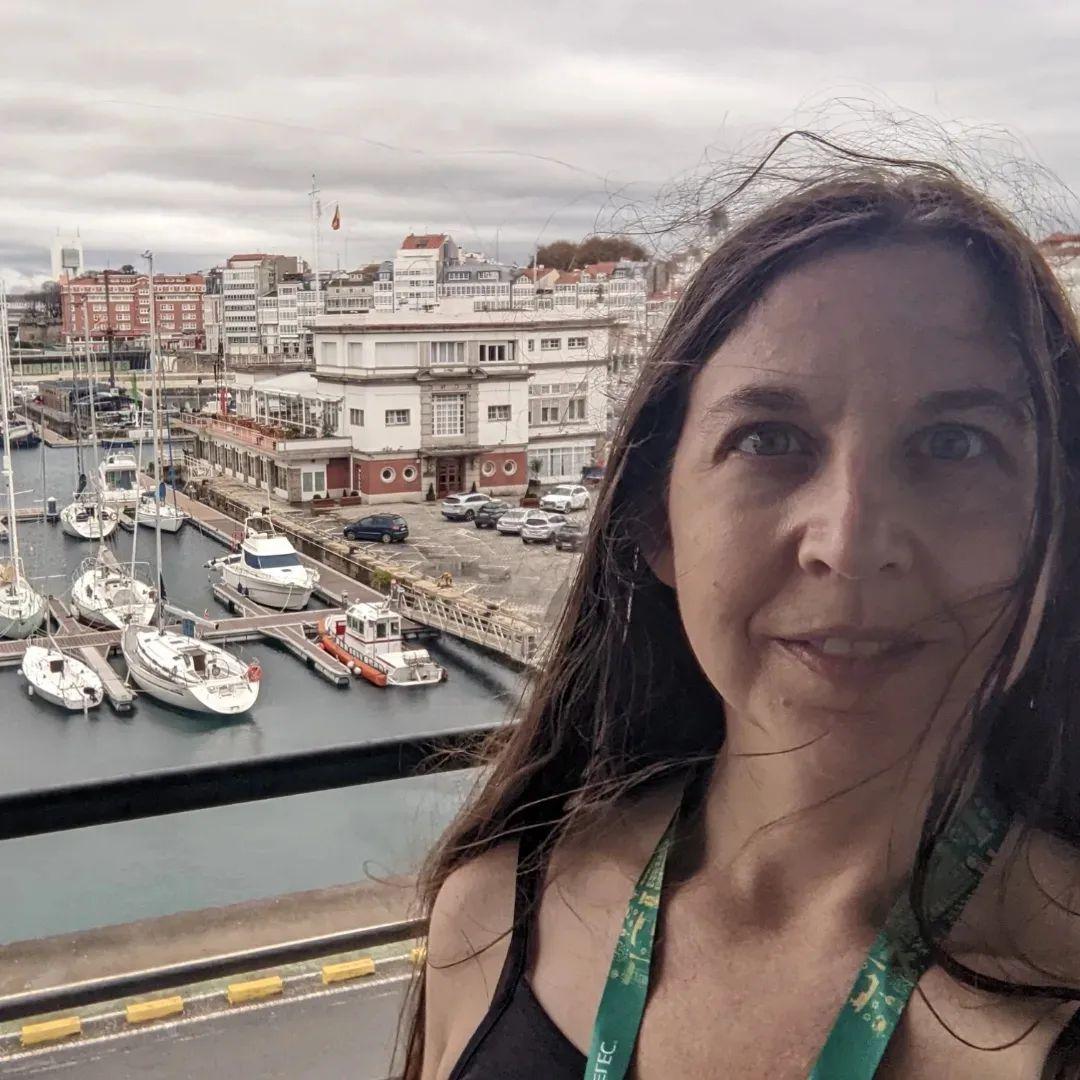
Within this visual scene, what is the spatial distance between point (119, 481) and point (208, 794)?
12052mm

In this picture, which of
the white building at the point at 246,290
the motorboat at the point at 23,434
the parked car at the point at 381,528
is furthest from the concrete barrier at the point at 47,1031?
the white building at the point at 246,290

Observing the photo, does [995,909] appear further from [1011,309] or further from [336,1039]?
[336,1039]

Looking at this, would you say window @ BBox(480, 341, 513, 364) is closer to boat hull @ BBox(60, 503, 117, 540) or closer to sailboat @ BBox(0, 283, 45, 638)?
sailboat @ BBox(0, 283, 45, 638)

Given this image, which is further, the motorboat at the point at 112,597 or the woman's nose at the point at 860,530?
the motorboat at the point at 112,597

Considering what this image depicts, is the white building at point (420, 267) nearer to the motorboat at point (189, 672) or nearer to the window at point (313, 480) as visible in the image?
the window at point (313, 480)

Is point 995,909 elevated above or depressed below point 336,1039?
above

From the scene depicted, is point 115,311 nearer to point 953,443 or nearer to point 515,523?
point 515,523

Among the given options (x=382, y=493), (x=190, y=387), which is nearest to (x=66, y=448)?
(x=190, y=387)

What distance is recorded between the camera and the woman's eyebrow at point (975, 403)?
39 cm

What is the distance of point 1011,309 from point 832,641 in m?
0.13

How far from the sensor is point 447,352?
315 inches

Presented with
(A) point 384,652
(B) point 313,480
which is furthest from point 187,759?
(B) point 313,480

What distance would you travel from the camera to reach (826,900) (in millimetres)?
452

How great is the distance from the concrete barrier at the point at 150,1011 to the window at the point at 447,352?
21.5 ft
